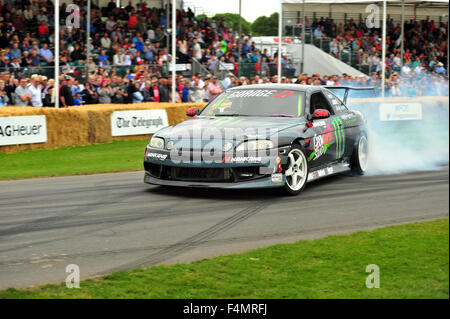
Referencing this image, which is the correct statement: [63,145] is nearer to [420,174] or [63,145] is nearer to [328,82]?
[420,174]

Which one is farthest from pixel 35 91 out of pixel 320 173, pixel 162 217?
pixel 162 217

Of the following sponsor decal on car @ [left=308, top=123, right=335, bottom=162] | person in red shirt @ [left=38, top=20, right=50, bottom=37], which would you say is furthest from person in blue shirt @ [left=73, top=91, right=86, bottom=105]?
sponsor decal on car @ [left=308, top=123, right=335, bottom=162]

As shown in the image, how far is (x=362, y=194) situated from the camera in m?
9.94

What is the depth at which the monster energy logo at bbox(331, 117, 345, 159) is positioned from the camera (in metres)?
10.9

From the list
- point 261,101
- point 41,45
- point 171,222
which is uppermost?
point 41,45

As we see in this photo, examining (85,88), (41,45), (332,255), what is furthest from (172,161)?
(41,45)

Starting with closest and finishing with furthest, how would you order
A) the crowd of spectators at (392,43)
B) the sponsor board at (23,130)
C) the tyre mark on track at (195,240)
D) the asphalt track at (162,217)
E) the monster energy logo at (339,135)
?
1. the tyre mark on track at (195,240)
2. the asphalt track at (162,217)
3. the monster energy logo at (339,135)
4. the sponsor board at (23,130)
5. the crowd of spectators at (392,43)

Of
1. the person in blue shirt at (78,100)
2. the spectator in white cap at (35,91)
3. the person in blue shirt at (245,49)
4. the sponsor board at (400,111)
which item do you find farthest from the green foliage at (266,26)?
the spectator in white cap at (35,91)

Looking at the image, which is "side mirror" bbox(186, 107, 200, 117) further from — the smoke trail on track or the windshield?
the smoke trail on track

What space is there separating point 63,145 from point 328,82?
41.2 ft

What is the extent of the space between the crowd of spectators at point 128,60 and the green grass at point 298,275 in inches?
489

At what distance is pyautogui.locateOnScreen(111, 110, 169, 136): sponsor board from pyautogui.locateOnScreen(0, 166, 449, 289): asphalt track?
5.62 m

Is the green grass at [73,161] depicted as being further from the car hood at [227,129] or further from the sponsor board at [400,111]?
the sponsor board at [400,111]

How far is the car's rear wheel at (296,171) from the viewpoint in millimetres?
9602
